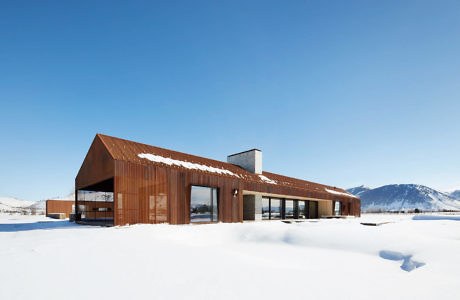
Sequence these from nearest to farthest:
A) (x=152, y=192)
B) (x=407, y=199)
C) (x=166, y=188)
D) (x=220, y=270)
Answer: (x=220, y=270) → (x=152, y=192) → (x=166, y=188) → (x=407, y=199)

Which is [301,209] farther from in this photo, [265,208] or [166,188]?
[166,188]

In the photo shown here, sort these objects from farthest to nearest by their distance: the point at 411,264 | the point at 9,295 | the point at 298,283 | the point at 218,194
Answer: the point at 218,194, the point at 411,264, the point at 298,283, the point at 9,295

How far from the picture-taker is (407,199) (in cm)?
16588

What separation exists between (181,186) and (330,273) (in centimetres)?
962

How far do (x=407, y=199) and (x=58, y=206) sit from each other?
19216 cm

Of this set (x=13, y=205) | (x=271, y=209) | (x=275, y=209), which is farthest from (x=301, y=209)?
(x=13, y=205)

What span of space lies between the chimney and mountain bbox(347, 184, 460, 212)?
531ft

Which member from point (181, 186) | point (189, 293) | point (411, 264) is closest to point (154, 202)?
point (181, 186)

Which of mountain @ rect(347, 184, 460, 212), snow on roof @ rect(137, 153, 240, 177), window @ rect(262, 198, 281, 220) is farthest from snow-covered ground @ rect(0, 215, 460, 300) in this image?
mountain @ rect(347, 184, 460, 212)

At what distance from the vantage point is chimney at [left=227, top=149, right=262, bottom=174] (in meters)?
22.4

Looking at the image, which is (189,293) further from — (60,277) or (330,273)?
(330,273)

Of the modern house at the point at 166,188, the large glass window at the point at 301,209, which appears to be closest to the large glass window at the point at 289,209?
the modern house at the point at 166,188

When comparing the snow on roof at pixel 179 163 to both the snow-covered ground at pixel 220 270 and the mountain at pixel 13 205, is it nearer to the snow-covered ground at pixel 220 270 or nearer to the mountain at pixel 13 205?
the snow-covered ground at pixel 220 270

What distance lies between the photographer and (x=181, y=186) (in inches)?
561
